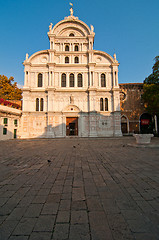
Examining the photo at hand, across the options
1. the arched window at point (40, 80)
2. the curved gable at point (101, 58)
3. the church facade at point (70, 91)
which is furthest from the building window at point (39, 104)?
the curved gable at point (101, 58)

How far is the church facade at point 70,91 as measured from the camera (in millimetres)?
20812

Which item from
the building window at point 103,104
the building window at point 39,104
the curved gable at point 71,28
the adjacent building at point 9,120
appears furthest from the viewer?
the curved gable at point 71,28

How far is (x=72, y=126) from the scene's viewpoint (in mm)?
21594

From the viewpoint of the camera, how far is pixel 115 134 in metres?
20.8

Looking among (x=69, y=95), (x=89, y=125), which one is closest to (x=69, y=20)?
(x=69, y=95)

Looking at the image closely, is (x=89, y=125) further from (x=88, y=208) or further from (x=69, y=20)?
(x=69, y=20)

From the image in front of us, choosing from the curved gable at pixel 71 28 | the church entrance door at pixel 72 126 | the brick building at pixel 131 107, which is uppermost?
the curved gable at pixel 71 28

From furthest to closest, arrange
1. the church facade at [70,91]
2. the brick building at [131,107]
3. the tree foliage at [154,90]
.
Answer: the brick building at [131,107], the church facade at [70,91], the tree foliage at [154,90]

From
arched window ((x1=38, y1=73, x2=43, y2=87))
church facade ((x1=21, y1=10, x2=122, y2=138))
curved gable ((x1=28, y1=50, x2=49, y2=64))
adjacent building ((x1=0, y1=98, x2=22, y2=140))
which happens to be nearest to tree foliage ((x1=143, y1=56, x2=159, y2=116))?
church facade ((x1=21, y1=10, x2=122, y2=138))

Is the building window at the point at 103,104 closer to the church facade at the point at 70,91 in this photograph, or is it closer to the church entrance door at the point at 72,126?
the church facade at the point at 70,91

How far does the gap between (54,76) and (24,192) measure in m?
21.6

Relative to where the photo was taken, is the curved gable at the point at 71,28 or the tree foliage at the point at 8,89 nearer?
the curved gable at the point at 71,28

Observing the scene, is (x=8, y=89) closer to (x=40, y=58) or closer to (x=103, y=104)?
(x=40, y=58)

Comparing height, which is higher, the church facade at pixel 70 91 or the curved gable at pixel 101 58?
the curved gable at pixel 101 58
